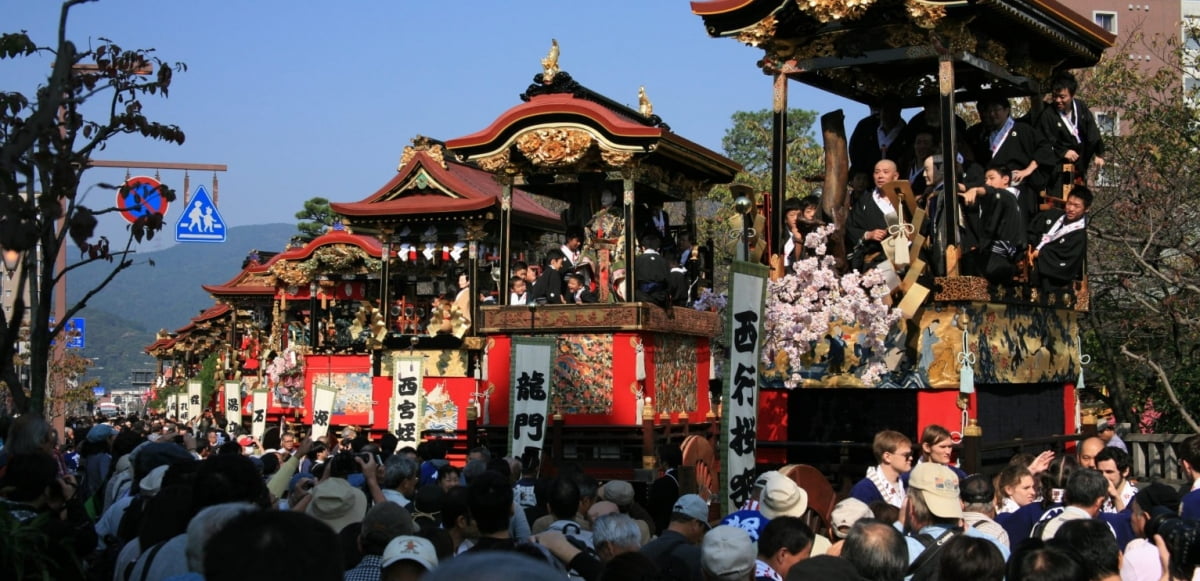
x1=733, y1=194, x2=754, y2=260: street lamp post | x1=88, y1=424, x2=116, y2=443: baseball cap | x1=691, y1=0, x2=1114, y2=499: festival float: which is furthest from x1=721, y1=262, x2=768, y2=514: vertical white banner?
x1=88, y1=424, x2=116, y2=443: baseball cap

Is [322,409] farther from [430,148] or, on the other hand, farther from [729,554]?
[729,554]

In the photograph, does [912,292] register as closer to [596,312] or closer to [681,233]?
[596,312]

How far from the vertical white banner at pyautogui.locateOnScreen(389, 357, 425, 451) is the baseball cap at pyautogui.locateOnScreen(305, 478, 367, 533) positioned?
15259 mm

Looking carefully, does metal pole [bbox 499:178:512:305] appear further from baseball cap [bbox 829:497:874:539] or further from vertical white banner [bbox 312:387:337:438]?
baseball cap [bbox 829:497:874:539]

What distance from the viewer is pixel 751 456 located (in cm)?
1065

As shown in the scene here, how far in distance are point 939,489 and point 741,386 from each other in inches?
139

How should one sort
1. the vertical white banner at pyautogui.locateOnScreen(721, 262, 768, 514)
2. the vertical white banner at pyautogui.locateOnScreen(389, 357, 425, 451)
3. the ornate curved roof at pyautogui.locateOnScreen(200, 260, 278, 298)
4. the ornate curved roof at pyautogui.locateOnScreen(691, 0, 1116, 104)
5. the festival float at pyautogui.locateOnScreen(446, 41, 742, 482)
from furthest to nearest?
1. the ornate curved roof at pyautogui.locateOnScreen(200, 260, 278, 298)
2. the vertical white banner at pyautogui.locateOnScreen(389, 357, 425, 451)
3. the festival float at pyautogui.locateOnScreen(446, 41, 742, 482)
4. the ornate curved roof at pyautogui.locateOnScreen(691, 0, 1116, 104)
5. the vertical white banner at pyautogui.locateOnScreen(721, 262, 768, 514)

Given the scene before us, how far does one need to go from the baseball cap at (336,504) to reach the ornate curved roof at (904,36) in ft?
25.2

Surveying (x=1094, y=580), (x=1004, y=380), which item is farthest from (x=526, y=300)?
(x=1094, y=580)

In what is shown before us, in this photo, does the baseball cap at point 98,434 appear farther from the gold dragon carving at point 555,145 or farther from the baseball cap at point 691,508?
the gold dragon carving at point 555,145

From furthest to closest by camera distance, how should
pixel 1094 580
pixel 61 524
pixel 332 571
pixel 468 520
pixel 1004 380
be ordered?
pixel 1004 380, pixel 468 520, pixel 61 524, pixel 1094 580, pixel 332 571

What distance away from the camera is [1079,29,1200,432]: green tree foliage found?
2100cm

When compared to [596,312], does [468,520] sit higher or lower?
lower

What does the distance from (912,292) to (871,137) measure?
11.3 feet
